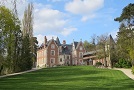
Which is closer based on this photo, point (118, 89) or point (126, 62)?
point (118, 89)

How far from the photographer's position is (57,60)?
74188 millimetres

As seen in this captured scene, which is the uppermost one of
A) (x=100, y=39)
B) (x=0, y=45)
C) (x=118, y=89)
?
(x=100, y=39)

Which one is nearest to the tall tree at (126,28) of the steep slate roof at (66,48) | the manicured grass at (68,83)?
the manicured grass at (68,83)

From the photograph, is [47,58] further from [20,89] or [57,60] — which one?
[20,89]

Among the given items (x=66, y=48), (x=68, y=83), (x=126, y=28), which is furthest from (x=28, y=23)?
(x=66, y=48)

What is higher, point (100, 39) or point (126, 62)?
point (100, 39)

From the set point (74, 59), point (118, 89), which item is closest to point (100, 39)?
point (74, 59)

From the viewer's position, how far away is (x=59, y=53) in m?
77.9

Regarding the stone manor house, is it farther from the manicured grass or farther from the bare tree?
the manicured grass

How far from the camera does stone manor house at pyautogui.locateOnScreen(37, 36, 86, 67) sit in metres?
72.8

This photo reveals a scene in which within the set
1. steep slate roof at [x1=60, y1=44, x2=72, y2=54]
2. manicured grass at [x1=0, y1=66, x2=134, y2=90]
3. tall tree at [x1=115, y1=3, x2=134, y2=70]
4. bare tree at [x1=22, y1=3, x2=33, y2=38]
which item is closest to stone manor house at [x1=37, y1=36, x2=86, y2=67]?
steep slate roof at [x1=60, y1=44, x2=72, y2=54]

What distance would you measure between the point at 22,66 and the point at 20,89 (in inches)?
1083

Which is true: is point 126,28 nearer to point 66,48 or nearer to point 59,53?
point 59,53

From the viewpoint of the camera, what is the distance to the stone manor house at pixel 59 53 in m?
72.8
